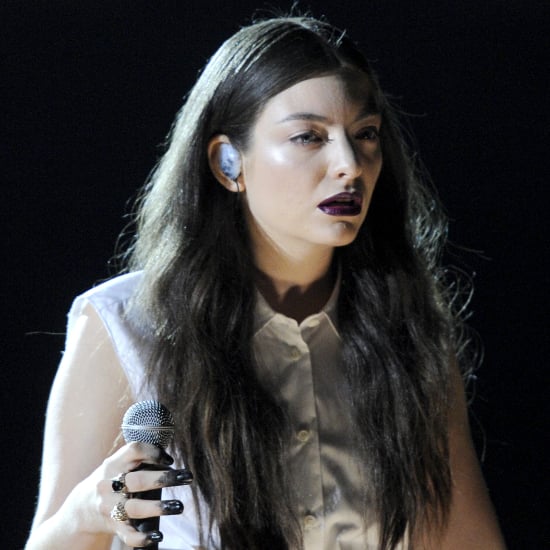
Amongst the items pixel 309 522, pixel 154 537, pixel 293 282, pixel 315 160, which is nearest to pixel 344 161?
pixel 315 160

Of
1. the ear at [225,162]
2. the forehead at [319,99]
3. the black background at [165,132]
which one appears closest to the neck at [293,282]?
the ear at [225,162]

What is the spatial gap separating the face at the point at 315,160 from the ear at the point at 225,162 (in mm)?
51

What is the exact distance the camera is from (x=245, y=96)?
6.28ft

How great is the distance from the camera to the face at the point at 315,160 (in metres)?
1.85

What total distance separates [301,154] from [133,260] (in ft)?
1.55

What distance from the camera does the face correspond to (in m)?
1.85

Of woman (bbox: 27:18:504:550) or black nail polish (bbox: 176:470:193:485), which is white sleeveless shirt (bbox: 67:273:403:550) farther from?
black nail polish (bbox: 176:470:193:485)

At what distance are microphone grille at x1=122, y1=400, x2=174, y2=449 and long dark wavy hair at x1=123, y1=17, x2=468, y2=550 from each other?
41cm

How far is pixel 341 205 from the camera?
6.10 ft

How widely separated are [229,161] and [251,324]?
0.30m

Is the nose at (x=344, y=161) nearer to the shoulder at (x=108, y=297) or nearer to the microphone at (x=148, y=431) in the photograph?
the shoulder at (x=108, y=297)

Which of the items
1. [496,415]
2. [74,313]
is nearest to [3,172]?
[74,313]

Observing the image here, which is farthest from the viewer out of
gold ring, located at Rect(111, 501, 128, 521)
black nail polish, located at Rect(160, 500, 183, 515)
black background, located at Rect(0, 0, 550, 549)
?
black background, located at Rect(0, 0, 550, 549)

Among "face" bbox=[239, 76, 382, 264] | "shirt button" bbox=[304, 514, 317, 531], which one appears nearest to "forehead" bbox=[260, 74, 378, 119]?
"face" bbox=[239, 76, 382, 264]
